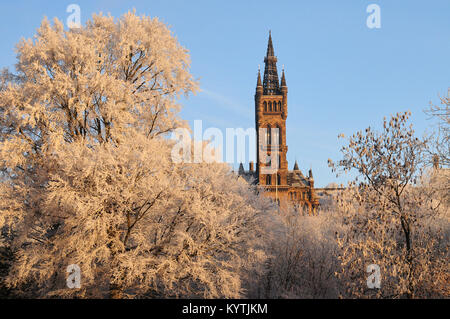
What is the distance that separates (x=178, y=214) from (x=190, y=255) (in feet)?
4.78

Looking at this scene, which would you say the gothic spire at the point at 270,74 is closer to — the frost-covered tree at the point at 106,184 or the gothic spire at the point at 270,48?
the gothic spire at the point at 270,48

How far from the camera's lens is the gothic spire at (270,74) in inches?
3119

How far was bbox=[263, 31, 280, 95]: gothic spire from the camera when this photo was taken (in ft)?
260

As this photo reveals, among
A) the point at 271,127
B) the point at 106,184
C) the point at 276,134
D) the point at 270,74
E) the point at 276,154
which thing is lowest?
the point at 106,184

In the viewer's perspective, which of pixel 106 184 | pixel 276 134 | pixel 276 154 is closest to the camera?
pixel 106 184

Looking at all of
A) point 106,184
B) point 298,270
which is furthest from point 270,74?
point 106,184

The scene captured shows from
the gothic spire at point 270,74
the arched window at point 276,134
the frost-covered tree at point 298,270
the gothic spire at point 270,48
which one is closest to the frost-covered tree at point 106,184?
the frost-covered tree at point 298,270

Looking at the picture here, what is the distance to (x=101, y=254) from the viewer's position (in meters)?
12.9

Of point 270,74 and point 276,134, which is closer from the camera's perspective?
point 276,134

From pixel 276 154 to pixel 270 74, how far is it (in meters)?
17.8

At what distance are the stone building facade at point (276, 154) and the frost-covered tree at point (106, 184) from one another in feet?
180

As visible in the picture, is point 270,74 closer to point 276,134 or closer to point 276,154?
point 276,134

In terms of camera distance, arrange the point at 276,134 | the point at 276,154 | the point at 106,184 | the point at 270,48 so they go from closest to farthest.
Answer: the point at 106,184 → the point at 276,154 → the point at 276,134 → the point at 270,48

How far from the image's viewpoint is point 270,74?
81125 mm
